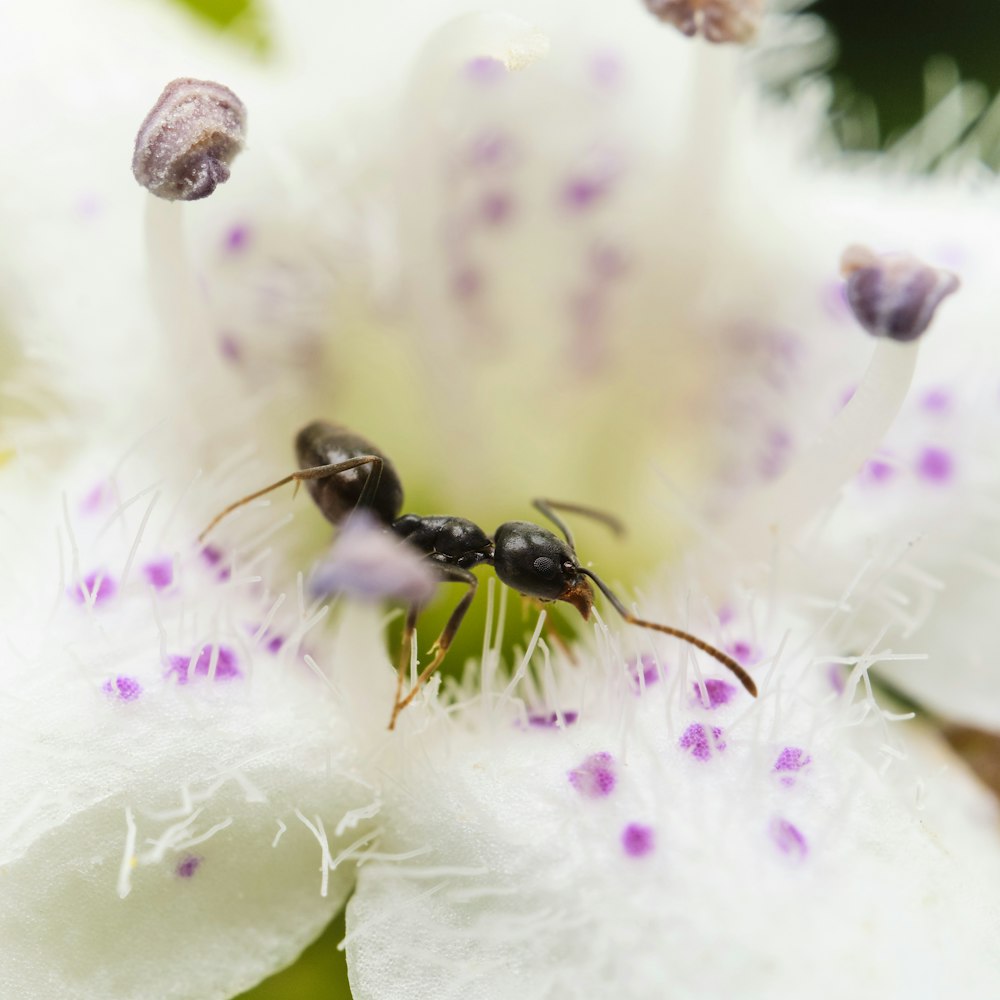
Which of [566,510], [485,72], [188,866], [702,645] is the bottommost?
[188,866]

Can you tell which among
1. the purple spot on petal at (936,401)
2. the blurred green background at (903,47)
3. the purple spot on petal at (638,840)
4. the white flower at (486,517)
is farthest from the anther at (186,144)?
the blurred green background at (903,47)

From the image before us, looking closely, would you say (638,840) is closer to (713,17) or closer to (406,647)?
(406,647)

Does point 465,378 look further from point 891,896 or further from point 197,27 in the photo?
point 891,896

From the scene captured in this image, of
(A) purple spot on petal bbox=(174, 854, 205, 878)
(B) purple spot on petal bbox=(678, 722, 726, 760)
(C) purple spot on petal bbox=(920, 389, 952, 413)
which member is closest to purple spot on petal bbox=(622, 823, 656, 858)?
(B) purple spot on petal bbox=(678, 722, 726, 760)

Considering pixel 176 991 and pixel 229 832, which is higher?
pixel 229 832

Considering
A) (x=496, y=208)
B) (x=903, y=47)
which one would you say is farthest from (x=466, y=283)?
(x=903, y=47)

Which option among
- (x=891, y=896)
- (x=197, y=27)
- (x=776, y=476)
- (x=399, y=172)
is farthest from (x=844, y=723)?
(x=197, y=27)
